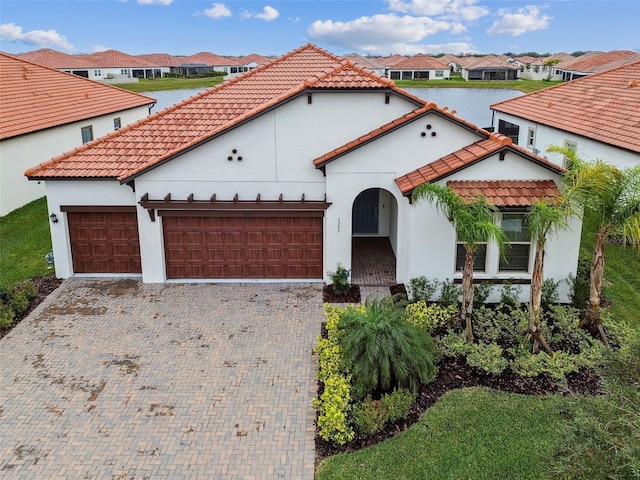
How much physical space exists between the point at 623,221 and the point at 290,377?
7.38m

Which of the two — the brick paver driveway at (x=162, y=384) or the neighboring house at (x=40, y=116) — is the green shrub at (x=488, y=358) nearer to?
the brick paver driveway at (x=162, y=384)

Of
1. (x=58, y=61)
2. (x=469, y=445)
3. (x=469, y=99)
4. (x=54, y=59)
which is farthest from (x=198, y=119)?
(x=54, y=59)

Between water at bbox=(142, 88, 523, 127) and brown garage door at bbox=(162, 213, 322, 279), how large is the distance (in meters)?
23.5

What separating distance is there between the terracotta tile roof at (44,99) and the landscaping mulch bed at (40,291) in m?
7.65

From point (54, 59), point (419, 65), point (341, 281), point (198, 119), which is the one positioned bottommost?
point (341, 281)

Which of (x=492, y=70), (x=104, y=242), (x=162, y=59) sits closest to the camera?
(x=104, y=242)

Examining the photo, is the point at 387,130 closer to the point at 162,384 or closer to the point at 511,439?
the point at 511,439

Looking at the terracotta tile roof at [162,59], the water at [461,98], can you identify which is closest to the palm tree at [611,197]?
the water at [461,98]

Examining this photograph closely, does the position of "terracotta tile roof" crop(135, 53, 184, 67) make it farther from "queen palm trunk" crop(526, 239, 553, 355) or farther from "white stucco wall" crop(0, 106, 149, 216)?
"queen palm trunk" crop(526, 239, 553, 355)

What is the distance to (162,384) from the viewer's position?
34.3ft

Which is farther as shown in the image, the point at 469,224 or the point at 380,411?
the point at 469,224

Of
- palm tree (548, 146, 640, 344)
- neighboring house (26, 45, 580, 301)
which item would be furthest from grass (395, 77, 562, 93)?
palm tree (548, 146, 640, 344)

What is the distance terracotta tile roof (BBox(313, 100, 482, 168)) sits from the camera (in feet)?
43.9

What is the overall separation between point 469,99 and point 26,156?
36669 millimetres
